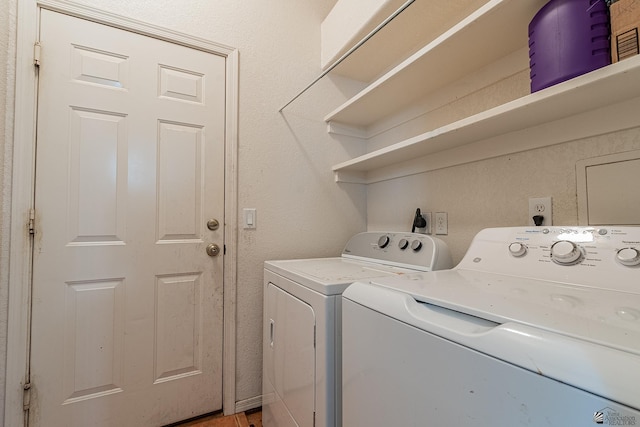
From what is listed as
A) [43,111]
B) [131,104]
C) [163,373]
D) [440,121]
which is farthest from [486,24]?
[163,373]

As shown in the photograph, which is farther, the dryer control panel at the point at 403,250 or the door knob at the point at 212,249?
the door knob at the point at 212,249

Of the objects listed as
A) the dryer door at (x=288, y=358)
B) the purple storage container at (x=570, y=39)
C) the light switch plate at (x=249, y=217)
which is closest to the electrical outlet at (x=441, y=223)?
the purple storage container at (x=570, y=39)

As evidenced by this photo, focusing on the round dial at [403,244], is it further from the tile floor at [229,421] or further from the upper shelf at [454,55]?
the tile floor at [229,421]

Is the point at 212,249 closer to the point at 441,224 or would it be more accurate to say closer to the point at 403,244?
the point at 403,244

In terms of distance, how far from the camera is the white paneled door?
1.23 meters

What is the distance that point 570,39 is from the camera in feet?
2.41

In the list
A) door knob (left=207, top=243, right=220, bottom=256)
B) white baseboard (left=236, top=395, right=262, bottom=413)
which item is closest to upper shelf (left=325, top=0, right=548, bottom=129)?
door knob (left=207, top=243, right=220, bottom=256)

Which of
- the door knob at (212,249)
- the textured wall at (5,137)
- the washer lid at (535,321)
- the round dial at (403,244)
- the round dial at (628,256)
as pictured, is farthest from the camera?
the door knob at (212,249)

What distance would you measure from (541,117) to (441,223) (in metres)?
0.64

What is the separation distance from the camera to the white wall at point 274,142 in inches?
61.6

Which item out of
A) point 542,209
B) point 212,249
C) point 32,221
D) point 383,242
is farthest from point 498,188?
point 32,221

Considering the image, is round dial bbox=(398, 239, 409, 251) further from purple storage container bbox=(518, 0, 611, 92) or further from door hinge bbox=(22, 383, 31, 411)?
door hinge bbox=(22, 383, 31, 411)

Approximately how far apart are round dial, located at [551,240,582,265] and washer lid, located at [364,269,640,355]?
0.23 ft

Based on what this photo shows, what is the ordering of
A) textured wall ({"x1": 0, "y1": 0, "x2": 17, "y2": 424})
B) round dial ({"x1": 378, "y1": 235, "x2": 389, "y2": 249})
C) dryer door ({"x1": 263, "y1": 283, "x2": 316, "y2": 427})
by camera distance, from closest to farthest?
dryer door ({"x1": 263, "y1": 283, "x2": 316, "y2": 427})
textured wall ({"x1": 0, "y1": 0, "x2": 17, "y2": 424})
round dial ({"x1": 378, "y1": 235, "x2": 389, "y2": 249})
